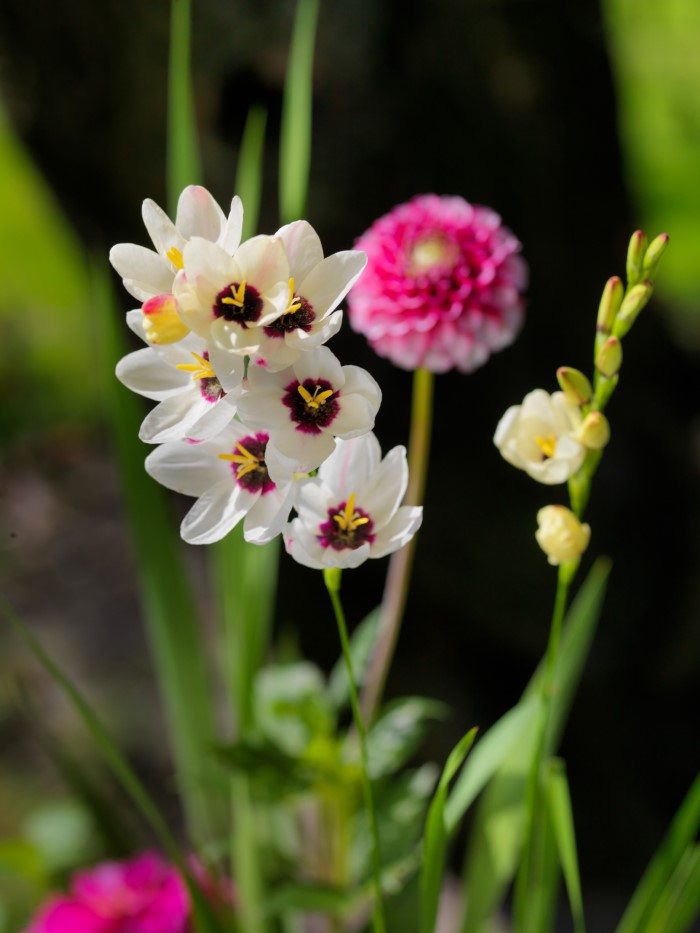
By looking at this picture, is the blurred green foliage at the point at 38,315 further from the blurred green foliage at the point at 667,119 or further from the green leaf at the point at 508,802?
the green leaf at the point at 508,802

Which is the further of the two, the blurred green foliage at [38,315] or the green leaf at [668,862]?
the blurred green foliage at [38,315]

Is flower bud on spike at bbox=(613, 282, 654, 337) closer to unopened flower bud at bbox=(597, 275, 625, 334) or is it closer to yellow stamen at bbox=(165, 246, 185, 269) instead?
unopened flower bud at bbox=(597, 275, 625, 334)

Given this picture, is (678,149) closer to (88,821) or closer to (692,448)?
(692,448)

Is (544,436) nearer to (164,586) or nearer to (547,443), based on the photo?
(547,443)

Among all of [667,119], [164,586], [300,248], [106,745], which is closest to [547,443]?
[300,248]

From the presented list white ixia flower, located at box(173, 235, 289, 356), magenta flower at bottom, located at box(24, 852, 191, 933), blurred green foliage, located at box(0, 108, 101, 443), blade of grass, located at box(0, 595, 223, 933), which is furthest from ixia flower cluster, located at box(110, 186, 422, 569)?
blurred green foliage, located at box(0, 108, 101, 443)

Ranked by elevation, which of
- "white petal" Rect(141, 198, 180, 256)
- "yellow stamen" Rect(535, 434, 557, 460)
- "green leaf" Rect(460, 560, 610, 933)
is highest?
"white petal" Rect(141, 198, 180, 256)

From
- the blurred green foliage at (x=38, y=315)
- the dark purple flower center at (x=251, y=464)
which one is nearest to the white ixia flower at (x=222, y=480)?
the dark purple flower center at (x=251, y=464)
